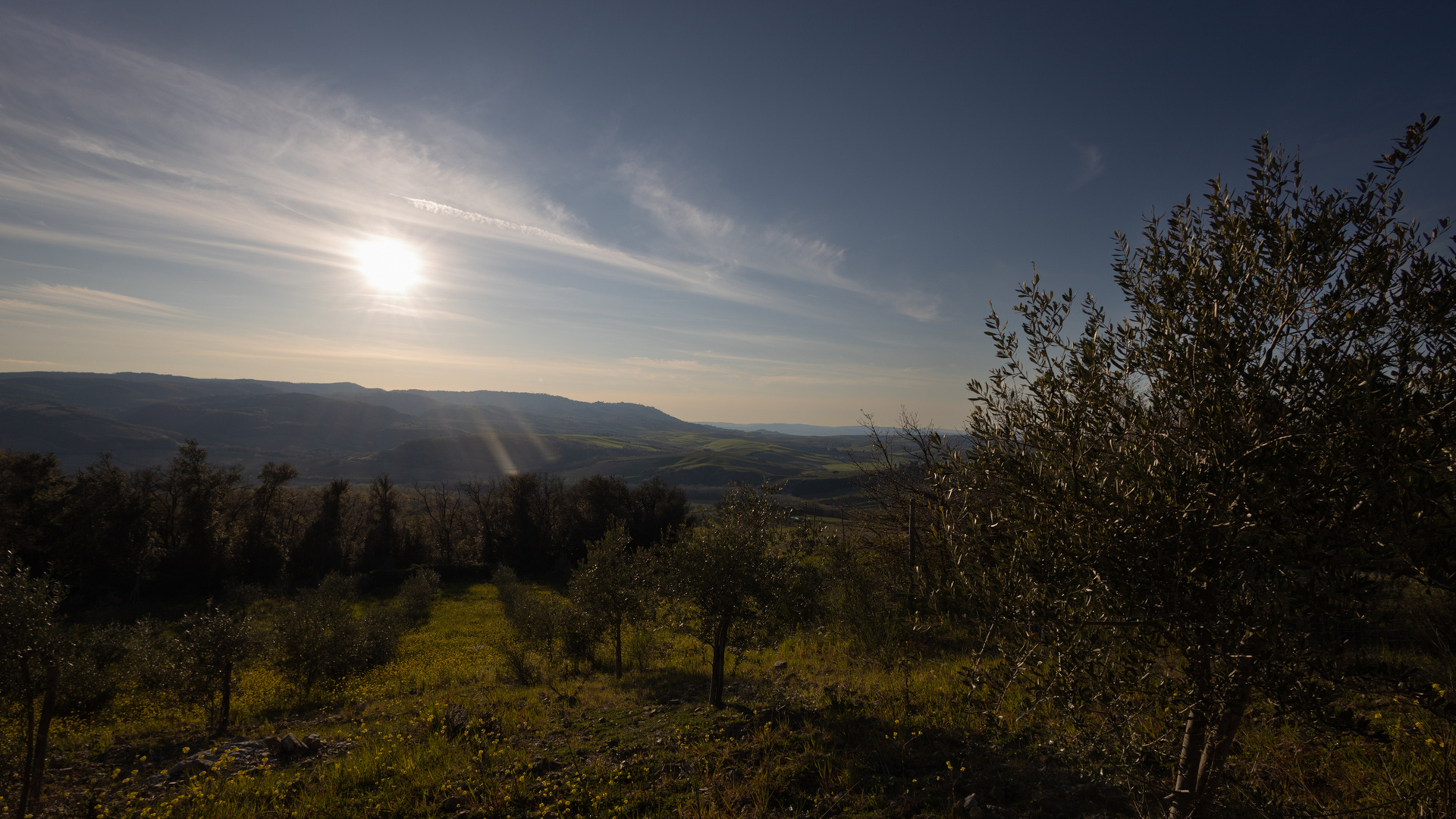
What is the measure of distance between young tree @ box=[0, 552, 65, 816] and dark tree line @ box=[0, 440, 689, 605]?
A: 25.2 metres

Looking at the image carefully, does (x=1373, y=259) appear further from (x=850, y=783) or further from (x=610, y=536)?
(x=610, y=536)

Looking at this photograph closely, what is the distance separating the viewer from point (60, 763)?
1574cm

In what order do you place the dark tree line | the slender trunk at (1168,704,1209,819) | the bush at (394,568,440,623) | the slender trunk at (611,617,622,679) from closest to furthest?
the slender trunk at (1168,704,1209,819), the slender trunk at (611,617,622,679), the bush at (394,568,440,623), the dark tree line

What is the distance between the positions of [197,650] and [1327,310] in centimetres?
3121

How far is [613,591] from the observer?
2488cm

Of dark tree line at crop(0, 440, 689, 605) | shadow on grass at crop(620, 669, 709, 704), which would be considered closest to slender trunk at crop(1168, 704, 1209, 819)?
shadow on grass at crop(620, 669, 709, 704)

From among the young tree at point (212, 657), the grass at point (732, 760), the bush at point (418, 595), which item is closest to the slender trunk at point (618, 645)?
the grass at point (732, 760)

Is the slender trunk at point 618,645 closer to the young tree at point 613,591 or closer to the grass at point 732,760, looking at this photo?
the young tree at point 613,591

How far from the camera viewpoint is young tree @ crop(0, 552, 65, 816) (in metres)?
11.0

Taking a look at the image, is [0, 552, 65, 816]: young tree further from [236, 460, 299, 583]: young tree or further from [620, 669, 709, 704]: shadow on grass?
[236, 460, 299, 583]: young tree

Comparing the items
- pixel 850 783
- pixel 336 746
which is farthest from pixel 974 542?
pixel 336 746

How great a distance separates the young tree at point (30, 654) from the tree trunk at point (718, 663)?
1468cm

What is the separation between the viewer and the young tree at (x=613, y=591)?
80.5 feet

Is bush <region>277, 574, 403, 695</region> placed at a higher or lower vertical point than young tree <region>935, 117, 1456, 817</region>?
lower
